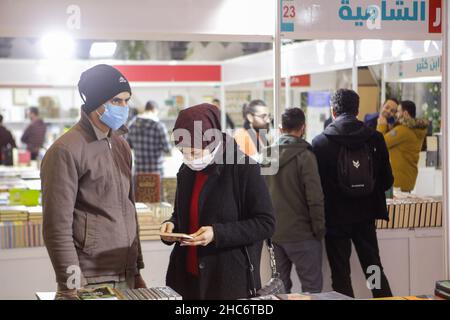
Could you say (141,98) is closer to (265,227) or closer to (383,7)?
(383,7)

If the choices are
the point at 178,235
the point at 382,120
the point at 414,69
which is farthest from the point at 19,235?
the point at 414,69

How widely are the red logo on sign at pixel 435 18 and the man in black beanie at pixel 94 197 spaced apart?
90.0 inches

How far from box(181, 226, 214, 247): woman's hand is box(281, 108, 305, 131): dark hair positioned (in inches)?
73.5

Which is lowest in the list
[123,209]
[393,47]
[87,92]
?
[123,209]

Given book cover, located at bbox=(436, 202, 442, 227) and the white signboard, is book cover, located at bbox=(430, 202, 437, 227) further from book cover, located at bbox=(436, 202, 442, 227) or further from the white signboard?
the white signboard

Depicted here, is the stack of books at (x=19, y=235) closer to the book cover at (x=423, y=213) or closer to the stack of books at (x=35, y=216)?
the stack of books at (x=35, y=216)

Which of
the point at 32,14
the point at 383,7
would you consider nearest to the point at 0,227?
the point at 32,14

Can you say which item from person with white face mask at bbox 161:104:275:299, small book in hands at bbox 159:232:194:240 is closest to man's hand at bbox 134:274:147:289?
person with white face mask at bbox 161:104:275:299

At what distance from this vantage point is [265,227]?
10.4ft

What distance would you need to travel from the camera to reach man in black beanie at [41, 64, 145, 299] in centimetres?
312

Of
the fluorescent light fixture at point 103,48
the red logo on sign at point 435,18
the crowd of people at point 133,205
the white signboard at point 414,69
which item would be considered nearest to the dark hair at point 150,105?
the fluorescent light fixture at point 103,48

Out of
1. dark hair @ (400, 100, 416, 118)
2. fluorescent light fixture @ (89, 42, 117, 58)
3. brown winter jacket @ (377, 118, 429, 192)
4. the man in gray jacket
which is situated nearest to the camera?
the man in gray jacket

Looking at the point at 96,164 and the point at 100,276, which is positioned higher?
the point at 96,164
